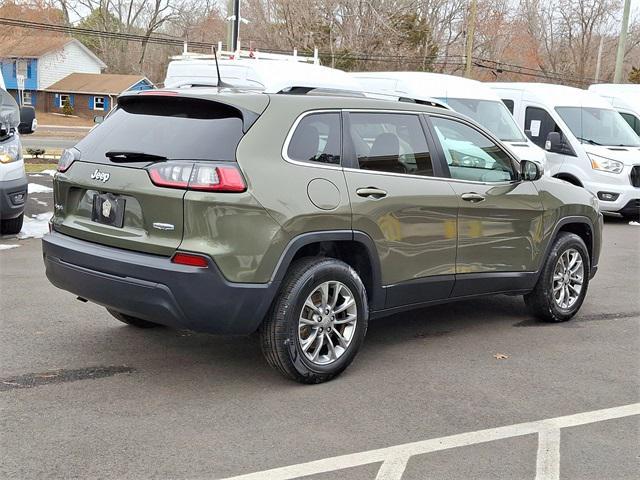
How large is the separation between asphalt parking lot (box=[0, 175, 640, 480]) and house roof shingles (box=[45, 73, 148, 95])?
189 feet

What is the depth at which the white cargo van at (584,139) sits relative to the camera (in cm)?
1362

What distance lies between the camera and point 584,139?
1412cm

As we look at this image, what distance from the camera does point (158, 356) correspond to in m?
5.41

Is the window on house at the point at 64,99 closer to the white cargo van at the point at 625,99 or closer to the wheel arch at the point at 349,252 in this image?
the white cargo van at the point at 625,99

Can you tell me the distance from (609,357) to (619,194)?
330 inches

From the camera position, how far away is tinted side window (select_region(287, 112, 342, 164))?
4.90 m

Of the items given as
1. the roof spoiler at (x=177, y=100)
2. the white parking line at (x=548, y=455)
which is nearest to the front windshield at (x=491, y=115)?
the roof spoiler at (x=177, y=100)

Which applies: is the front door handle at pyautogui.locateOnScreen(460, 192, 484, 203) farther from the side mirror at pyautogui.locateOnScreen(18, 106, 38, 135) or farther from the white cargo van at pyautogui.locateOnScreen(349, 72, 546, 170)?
the white cargo van at pyautogui.locateOnScreen(349, 72, 546, 170)

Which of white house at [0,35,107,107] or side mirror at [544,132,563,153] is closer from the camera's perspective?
side mirror at [544,132,563,153]

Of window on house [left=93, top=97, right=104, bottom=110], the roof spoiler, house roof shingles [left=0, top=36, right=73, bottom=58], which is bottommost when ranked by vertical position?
window on house [left=93, top=97, right=104, bottom=110]

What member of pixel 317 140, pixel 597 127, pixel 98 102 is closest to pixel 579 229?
pixel 317 140

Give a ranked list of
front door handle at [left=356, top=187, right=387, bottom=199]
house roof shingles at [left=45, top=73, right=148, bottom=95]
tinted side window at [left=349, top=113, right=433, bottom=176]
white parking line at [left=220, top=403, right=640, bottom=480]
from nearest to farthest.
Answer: white parking line at [left=220, top=403, right=640, bottom=480] → front door handle at [left=356, top=187, right=387, bottom=199] → tinted side window at [left=349, top=113, right=433, bottom=176] → house roof shingles at [left=45, top=73, right=148, bottom=95]

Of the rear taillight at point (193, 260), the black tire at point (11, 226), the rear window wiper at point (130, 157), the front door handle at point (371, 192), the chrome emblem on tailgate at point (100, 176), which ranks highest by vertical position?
the rear window wiper at point (130, 157)

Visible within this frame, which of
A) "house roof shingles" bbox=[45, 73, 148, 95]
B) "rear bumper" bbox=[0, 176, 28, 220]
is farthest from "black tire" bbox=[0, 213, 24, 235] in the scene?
"house roof shingles" bbox=[45, 73, 148, 95]
